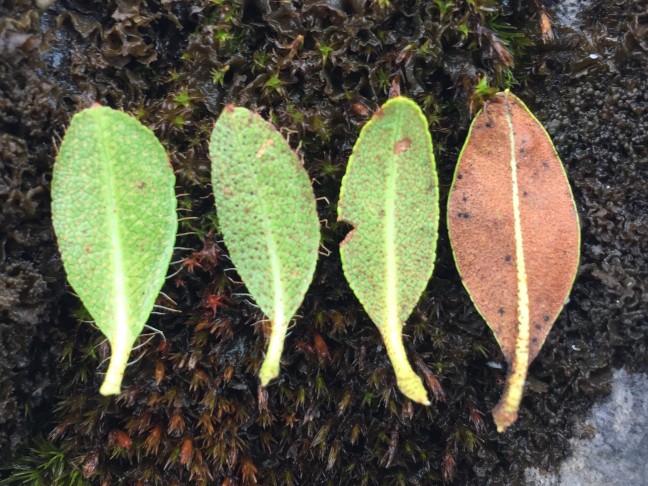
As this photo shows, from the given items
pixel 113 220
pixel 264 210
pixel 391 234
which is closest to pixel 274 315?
pixel 264 210

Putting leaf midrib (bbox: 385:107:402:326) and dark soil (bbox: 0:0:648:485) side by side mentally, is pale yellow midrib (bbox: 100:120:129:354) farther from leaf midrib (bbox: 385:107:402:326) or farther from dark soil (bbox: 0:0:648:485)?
leaf midrib (bbox: 385:107:402:326)

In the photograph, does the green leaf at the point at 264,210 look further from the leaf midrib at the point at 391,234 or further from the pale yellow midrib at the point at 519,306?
the pale yellow midrib at the point at 519,306

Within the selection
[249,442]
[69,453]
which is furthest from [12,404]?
[249,442]

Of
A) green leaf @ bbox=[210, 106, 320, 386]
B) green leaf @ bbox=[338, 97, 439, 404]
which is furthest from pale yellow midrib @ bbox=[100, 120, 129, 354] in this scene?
green leaf @ bbox=[338, 97, 439, 404]

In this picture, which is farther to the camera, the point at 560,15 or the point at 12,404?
the point at 560,15

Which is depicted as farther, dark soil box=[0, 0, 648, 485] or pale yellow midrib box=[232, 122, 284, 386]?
dark soil box=[0, 0, 648, 485]

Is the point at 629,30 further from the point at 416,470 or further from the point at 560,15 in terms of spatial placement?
the point at 416,470

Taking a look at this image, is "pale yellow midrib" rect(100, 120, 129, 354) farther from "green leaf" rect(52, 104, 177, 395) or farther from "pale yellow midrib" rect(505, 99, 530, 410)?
"pale yellow midrib" rect(505, 99, 530, 410)

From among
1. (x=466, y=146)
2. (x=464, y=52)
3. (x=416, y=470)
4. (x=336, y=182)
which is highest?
(x=464, y=52)
